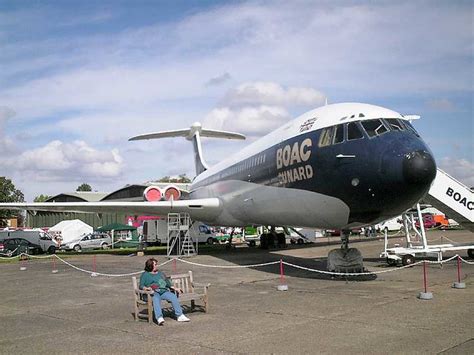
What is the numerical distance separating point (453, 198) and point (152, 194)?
56.6 feet

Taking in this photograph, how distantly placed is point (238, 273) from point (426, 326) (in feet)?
29.2

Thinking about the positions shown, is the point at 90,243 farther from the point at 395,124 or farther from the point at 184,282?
the point at 395,124

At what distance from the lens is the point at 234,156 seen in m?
22.4

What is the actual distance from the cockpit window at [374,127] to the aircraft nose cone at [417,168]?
3.62ft

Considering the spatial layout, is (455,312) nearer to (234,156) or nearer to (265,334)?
(265,334)

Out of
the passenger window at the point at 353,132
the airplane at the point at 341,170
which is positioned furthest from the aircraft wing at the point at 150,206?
the passenger window at the point at 353,132

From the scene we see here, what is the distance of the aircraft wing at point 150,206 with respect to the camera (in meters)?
23.1

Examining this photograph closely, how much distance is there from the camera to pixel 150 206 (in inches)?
926

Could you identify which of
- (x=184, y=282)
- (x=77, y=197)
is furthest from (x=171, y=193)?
(x=77, y=197)

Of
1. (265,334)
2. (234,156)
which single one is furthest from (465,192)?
(265,334)

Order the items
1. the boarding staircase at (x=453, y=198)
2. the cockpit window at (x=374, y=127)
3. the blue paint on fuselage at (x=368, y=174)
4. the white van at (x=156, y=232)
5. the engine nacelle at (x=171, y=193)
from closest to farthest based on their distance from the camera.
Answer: the blue paint on fuselage at (x=368, y=174) → the cockpit window at (x=374, y=127) → the boarding staircase at (x=453, y=198) → the engine nacelle at (x=171, y=193) → the white van at (x=156, y=232)

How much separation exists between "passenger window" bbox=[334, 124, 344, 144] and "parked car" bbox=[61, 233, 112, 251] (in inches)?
1296

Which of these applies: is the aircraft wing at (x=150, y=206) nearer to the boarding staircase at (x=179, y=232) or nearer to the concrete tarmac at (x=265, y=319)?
the boarding staircase at (x=179, y=232)

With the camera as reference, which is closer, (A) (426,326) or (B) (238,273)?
(A) (426,326)
